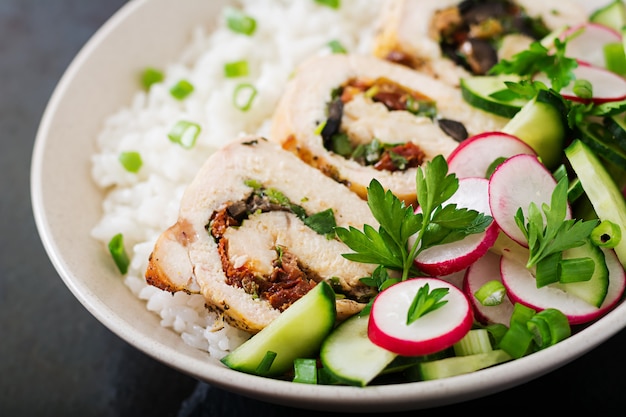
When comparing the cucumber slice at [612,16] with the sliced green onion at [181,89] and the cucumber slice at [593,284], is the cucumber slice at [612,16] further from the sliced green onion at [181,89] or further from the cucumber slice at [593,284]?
the sliced green onion at [181,89]

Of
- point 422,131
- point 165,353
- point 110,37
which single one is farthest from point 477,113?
point 110,37

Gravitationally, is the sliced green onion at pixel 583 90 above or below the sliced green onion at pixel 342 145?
above

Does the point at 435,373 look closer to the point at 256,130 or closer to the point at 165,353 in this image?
the point at 165,353

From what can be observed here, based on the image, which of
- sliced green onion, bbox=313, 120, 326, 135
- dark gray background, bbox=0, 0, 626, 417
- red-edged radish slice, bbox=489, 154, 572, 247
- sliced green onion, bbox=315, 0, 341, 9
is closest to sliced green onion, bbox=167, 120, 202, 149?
sliced green onion, bbox=313, 120, 326, 135

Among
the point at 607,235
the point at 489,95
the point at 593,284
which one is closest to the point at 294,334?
the point at 593,284

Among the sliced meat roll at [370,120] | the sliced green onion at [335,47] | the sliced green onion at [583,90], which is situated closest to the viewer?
the sliced green onion at [583,90]

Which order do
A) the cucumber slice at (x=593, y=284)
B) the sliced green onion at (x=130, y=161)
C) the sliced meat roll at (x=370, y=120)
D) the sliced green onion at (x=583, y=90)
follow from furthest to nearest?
the sliced green onion at (x=130, y=161), the sliced meat roll at (x=370, y=120), the sliced green onion at (x=583, y=90), the cucumber slice at (x=593, y=284)

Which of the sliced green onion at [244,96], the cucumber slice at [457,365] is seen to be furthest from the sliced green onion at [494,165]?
the sliced green onion at [244,96]
